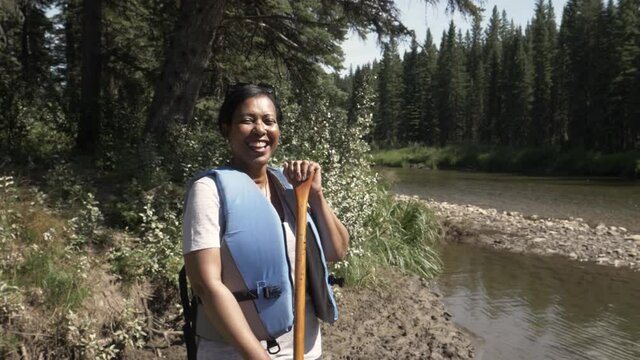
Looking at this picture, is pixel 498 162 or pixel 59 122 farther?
pixel 498 162

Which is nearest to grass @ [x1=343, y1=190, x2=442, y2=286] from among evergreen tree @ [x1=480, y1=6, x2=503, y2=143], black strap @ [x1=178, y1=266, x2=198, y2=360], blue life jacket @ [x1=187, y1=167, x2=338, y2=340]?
black strap @ [x1=178, y1=266, x2=198, y2=360]

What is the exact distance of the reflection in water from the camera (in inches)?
264

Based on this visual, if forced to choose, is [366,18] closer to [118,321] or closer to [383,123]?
[118,321]

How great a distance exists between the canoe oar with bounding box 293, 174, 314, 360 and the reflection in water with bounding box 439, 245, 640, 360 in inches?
194

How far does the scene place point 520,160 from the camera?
46.9 meters

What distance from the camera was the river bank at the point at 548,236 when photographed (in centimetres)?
1205

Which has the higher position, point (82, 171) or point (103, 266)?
point (82, 171)

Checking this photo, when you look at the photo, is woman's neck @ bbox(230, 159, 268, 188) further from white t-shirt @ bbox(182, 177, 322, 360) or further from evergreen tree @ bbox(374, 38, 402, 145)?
evergreen tree @ bbox(374, 38, 402, 145)

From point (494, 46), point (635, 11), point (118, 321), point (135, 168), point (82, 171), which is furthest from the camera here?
point (494, 46)

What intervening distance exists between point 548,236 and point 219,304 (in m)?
13.6

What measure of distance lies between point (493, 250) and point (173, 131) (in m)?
8.23

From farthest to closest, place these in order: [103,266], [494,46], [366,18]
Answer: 1. [494,46]
2. [366,18]
3. [103,266]

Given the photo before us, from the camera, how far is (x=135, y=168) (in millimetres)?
6578

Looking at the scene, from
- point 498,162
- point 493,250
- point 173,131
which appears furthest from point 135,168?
point 498,162
